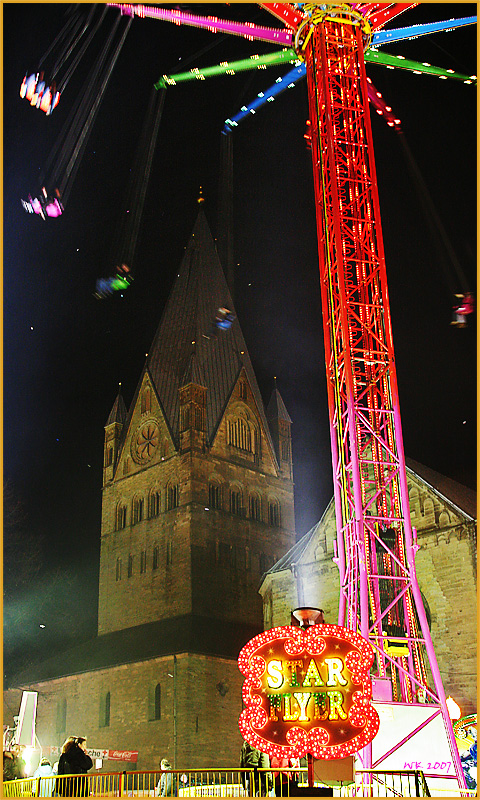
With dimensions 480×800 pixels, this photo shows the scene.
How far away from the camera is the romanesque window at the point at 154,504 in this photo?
33.9 metres

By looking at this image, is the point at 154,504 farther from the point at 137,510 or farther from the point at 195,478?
the point at 195,478

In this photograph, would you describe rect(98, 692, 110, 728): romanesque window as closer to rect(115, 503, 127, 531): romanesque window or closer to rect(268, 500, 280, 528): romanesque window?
rect(115, 503, 127, 531): romanesque window

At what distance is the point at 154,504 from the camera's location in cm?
3416

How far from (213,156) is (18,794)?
2439cm

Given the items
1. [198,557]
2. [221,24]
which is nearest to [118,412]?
[198,557]

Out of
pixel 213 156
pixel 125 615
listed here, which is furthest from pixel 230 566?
pixel 213 156

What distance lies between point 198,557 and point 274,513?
5157 mm

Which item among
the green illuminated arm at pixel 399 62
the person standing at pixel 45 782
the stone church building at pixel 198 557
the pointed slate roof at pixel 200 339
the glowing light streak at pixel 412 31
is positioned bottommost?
the person standing at pixel 45 782

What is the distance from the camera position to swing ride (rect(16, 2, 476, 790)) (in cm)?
1211

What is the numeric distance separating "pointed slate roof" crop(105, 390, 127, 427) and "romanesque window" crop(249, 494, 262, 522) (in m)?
7.50

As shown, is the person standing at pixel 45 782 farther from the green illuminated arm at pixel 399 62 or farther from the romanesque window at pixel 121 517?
the romanesque window at pixel 121 517

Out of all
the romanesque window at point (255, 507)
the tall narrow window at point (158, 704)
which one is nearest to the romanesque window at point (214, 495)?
the romanesque window at point (255, 507)

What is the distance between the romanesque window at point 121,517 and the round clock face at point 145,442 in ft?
7.10

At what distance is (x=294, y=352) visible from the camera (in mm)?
31078
